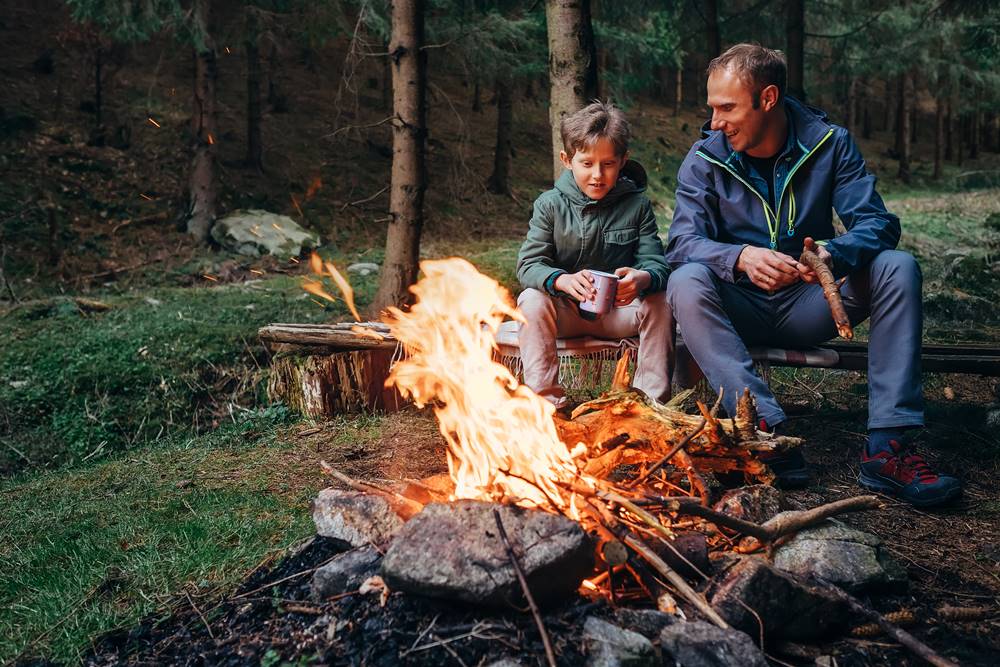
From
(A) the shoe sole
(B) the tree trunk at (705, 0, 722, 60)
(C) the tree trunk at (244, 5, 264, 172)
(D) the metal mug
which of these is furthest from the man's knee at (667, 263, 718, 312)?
(C) the tree trunk at (244, 5, 264, 172)

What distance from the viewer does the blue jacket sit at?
12.2 feet

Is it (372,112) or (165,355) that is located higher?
(372,112)

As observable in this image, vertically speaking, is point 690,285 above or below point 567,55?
below

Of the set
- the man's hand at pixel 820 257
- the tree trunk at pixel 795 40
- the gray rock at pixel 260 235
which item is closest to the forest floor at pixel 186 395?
the gray rock at pixel 260 235

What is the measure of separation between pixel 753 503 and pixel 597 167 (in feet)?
6.51

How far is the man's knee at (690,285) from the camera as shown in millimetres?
3574

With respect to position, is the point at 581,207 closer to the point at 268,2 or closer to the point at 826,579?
the point at 826,579

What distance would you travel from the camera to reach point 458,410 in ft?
9.96

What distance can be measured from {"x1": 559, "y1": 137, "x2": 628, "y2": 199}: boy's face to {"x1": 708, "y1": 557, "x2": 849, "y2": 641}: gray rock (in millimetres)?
2297

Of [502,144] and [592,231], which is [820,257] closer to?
[592,231]

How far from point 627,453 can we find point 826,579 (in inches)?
35.8

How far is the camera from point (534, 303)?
12.6 feet

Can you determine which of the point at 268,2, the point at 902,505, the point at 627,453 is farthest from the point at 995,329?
the point at 268,2

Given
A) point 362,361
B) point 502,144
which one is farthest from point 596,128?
point 502,144
